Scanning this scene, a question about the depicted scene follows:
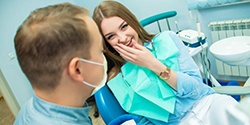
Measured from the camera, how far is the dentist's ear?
0.57 m

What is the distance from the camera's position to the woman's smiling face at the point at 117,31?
1085 mm

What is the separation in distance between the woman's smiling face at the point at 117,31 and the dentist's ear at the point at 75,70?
1.71 feet

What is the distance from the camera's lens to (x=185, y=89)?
1.08 m

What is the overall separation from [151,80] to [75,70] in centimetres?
61

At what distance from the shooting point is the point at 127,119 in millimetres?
989

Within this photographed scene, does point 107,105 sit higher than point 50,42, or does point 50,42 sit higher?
point 50,42

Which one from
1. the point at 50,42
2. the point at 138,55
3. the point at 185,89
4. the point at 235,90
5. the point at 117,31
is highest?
the point at 50,42

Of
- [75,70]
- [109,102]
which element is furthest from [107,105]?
[75,70]

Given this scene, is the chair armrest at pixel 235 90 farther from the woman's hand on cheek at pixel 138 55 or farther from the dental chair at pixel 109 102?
the woman's hand on cheek at pixel 138 55

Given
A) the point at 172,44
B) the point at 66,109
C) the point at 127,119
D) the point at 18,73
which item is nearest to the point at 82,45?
the point at 66,109

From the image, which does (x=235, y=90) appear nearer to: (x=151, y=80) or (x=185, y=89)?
(x=185, y=89)

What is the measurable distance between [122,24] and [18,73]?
1.93 m

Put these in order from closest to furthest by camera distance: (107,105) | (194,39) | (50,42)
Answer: (50,42)
(107,105)
(194,39)

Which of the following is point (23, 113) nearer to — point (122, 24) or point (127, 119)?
point (127, 119)
